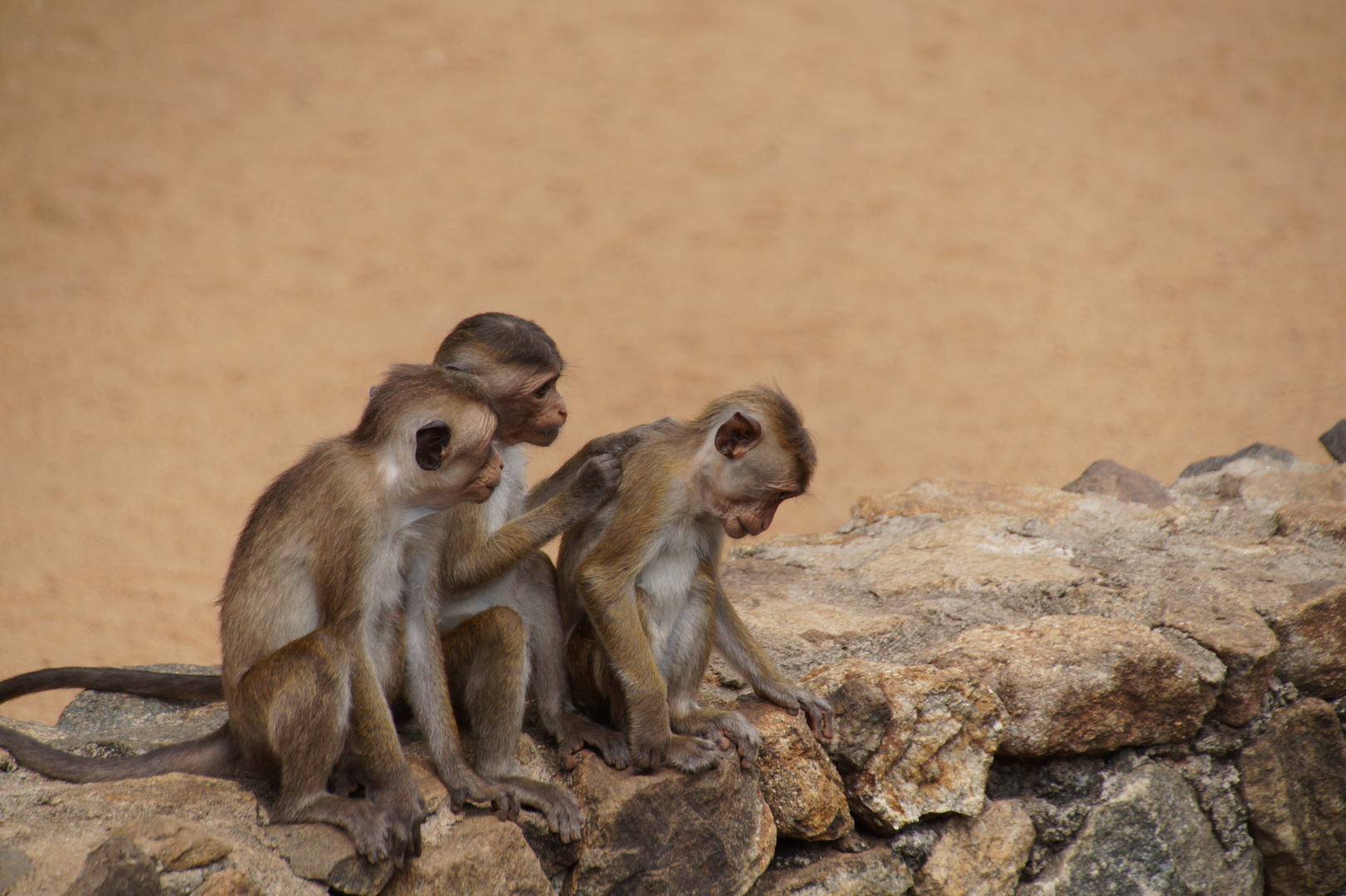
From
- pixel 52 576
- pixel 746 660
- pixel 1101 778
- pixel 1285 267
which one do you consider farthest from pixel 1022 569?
pixel 1285 267

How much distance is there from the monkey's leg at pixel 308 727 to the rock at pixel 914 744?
1424 millimetres

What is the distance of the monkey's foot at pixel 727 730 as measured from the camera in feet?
10.6

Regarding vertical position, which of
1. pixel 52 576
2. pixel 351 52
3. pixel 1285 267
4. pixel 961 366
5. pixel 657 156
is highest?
pixel 351 52

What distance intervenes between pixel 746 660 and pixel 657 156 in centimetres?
1126

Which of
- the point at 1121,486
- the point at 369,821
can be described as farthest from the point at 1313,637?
the point at 369,821

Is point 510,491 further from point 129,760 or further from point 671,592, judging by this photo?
point 129,760

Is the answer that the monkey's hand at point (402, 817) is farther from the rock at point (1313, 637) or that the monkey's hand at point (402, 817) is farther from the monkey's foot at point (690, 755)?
the rock at point (1313, 637)

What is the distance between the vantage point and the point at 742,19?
51.3ft

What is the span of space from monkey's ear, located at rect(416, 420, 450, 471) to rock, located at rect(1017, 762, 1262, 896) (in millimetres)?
2168

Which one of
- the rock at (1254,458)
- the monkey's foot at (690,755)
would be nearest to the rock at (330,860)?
the monkey's foot at (690,755)

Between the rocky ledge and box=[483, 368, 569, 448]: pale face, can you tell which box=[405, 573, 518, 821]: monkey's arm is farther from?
box=[483, 368, 569, 448]: pale face

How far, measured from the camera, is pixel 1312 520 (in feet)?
15.0

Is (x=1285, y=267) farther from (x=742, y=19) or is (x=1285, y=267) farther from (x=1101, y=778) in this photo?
(x=1101, y=778)

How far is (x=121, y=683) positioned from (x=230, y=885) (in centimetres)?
122
